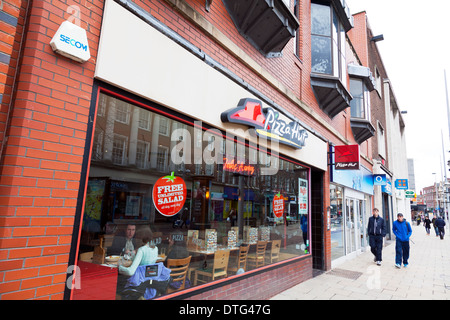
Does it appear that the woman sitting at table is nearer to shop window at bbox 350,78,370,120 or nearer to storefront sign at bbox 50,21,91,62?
storefront sign at bbox 50,21,91,62

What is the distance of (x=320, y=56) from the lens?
8984 millimetres

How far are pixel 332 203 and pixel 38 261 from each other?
9111mm

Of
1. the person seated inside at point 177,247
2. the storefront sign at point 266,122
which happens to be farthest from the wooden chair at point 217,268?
the storefront sign at point 266,122

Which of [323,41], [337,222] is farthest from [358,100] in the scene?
[337,222]

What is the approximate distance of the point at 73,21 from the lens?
2688mm

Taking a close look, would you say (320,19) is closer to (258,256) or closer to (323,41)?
(323,41)

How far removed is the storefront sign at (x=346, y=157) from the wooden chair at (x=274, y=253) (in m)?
3.80

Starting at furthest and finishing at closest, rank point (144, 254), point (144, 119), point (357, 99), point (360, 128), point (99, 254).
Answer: point (357, 99)
point (360, 128)
point (99, 254)
point (144, 119)
point (144, 254)

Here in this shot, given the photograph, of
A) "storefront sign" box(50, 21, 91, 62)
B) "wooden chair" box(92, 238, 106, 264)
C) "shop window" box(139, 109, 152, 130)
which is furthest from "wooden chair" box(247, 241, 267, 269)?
"storefront sign" box(50, 21, 91, 62)

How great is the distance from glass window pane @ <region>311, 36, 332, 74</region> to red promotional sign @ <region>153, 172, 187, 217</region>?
21.9ft

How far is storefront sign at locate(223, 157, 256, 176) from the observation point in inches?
225

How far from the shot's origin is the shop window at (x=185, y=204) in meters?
3.92

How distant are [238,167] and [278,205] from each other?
196cm
